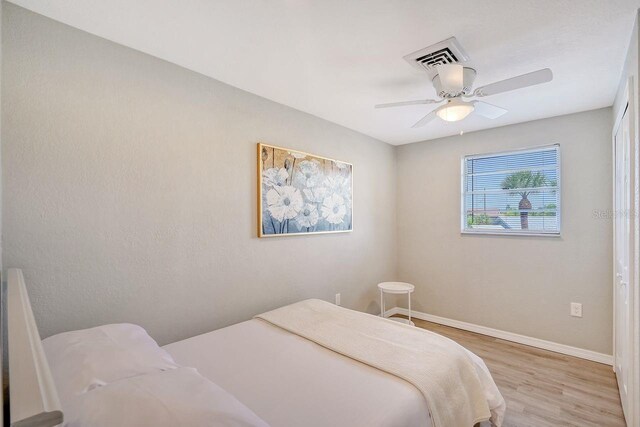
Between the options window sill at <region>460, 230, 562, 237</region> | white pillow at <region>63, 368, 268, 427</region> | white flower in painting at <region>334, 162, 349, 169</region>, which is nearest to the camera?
white pillow at <region>63, 368, 268, 427</region>

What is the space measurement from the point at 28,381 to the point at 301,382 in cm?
108

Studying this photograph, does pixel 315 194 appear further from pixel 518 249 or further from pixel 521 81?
pixel 518 249

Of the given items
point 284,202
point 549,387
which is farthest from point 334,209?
point 549,387

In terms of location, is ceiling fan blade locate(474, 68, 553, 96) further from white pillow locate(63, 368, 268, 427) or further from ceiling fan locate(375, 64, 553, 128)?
white pillow locate(63, 368, 268, 427)

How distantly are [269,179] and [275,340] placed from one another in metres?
1.31

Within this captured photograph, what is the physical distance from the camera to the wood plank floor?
6.56 feet

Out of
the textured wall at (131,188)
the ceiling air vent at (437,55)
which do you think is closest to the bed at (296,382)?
the textured wall at (131,188)

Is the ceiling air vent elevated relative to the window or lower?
elevated

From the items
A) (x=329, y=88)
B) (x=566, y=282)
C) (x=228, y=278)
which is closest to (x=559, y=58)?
(x=329, y=88)

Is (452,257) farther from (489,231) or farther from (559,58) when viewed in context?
(559,58)

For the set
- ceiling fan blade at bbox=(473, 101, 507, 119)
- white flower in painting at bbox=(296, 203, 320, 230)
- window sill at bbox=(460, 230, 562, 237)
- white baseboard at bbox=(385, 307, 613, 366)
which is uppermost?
ceiling fan blade at bbox=(473, 101, 507, 119)

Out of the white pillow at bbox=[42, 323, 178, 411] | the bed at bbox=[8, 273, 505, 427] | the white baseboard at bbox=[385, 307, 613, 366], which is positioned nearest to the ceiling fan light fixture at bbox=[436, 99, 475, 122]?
the bed at bbox=[8, 273, 505, 427]

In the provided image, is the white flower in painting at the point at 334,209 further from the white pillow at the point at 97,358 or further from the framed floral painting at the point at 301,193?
the white pillow at the point at 97,358

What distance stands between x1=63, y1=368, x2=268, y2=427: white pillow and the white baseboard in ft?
10.7
